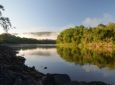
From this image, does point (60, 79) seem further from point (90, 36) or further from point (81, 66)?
point (90, 36)

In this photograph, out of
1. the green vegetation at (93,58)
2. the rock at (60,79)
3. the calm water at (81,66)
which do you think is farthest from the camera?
the green vegetation at (93,58)

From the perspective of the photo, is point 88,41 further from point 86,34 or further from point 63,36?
point 63,36

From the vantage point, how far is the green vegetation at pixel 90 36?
12607 centimetres

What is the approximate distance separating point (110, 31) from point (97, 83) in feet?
370

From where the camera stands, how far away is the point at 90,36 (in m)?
138

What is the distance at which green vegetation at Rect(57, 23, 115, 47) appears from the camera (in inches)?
4963

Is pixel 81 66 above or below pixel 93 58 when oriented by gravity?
below

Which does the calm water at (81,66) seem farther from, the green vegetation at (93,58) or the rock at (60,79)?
the rock at (60,79)

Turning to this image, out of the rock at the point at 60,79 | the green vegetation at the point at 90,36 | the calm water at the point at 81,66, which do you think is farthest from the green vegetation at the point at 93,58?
the green vegetation at the point at 90,36

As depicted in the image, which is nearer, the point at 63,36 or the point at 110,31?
the point at 110,31

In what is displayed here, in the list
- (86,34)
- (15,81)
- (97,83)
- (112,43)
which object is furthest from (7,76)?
(86,34)

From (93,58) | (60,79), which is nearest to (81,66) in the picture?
(93,58)

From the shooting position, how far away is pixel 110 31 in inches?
5069

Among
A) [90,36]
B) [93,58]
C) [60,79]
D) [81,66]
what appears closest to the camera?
[60,79]
